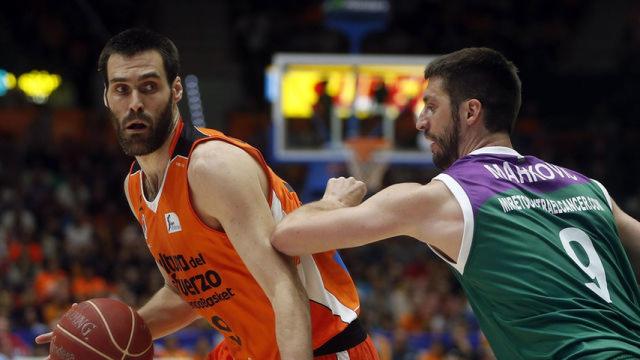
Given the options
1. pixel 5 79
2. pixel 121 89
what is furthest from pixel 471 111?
pixel 5 79

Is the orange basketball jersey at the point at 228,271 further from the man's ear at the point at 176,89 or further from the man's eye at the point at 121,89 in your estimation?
the man's eye at the point at 121,89

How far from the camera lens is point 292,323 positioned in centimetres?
329

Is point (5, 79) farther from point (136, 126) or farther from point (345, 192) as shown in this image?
point (345, 192)

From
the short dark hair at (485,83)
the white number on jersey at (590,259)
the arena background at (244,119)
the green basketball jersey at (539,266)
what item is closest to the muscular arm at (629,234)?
the green basketball jersey at (539,266)

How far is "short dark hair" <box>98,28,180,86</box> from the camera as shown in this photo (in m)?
3.78

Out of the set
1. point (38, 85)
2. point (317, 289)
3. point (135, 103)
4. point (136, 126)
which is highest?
point (135, 103)

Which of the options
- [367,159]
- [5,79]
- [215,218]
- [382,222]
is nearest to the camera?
[382,222]

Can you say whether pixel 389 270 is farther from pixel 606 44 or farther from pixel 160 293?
pixel 160 293

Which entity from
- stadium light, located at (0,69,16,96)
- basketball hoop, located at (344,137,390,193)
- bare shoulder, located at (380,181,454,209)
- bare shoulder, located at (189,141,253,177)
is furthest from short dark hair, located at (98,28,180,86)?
stadium light, located at (0,69,16,96)

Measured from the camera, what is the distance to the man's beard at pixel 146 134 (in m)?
3.74

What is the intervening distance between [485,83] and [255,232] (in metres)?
1.01

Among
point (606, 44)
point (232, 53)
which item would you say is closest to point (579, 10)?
point (606, 44)

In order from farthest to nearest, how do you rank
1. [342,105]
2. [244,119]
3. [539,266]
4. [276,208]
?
[244,119] → [342,105] → [276,208] → [539,266]

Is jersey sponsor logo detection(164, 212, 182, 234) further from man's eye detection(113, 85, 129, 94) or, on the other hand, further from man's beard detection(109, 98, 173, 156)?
man's eye detection(113, 85, 129, 94)
